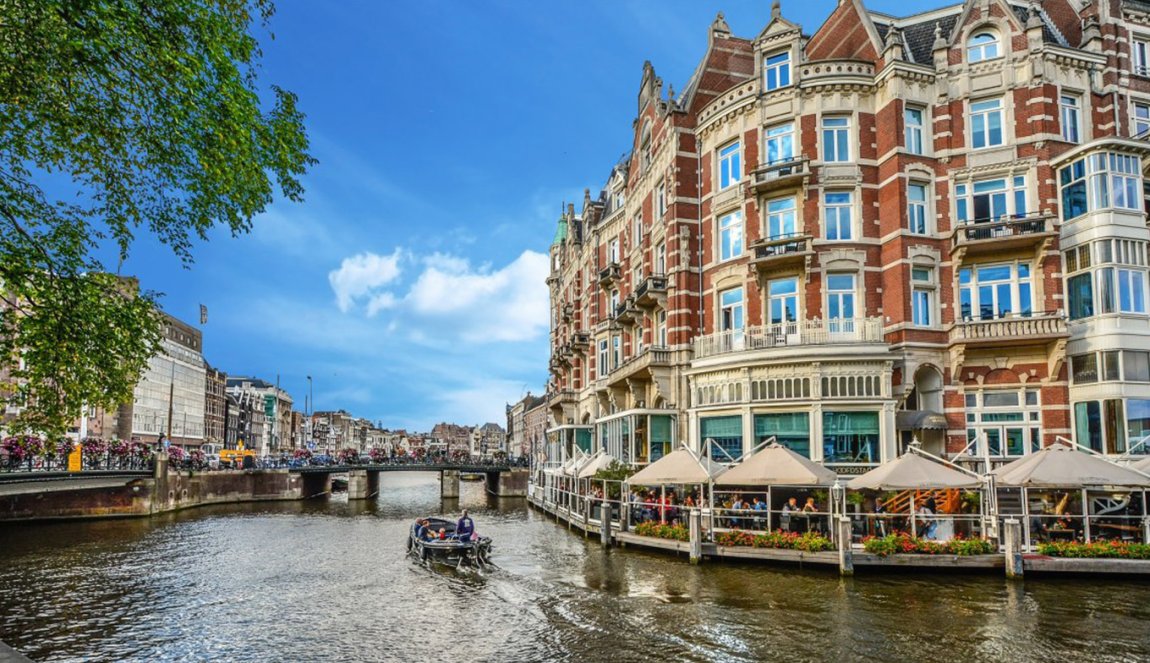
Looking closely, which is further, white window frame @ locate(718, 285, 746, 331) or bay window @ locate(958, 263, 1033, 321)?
white window frame @ locate(718, 285, 746, 331)

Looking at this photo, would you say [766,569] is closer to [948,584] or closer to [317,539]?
[948,584]

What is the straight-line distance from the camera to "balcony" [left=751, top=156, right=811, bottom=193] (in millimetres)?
32906

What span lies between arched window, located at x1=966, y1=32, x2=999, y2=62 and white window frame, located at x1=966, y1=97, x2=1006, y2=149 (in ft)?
6.28

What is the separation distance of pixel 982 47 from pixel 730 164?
37.6 feet

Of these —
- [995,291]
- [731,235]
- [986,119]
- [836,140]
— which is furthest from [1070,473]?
[731,235]

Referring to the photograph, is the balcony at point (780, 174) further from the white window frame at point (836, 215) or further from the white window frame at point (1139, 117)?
the white window frame at point (1139, 117)

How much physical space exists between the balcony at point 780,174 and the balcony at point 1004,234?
6646mm

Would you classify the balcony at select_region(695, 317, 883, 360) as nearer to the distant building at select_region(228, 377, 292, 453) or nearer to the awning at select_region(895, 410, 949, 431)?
the awning at select_region(895, 410, 949, 431)

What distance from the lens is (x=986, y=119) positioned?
32.2 m

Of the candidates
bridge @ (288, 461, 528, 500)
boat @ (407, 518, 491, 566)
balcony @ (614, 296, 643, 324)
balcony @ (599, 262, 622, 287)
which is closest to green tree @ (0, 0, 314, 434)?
boat @ (407, 518, 491, 566)

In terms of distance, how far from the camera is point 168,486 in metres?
55.2

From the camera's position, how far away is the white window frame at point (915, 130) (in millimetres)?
32625

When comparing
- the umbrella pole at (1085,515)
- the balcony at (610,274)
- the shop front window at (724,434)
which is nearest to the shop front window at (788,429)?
the shop front window at (724,434)

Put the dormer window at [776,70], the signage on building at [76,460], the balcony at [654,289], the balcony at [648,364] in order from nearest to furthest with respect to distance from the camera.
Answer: the dormer window at [776,70] → the balcony at [648,364] → the balcony at [654,289] → the signage on building at [76,460]
